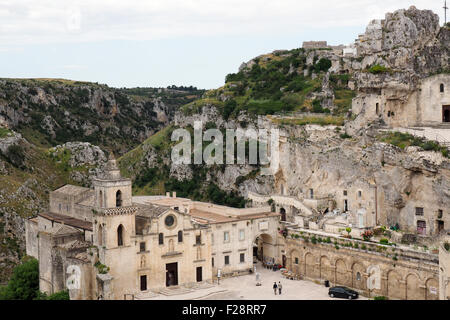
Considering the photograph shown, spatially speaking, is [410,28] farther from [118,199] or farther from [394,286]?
[118,199]

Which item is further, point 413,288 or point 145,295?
point 145,295

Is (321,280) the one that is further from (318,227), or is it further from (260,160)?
(260,160)

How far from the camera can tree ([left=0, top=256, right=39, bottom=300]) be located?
60.9 metres

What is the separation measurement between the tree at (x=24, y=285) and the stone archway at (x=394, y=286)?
32821 millimetres

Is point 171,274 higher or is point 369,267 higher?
point 369,267

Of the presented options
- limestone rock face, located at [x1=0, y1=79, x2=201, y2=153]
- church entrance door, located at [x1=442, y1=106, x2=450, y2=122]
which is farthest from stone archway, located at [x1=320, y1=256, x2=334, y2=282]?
limestone rock face, located at [x1=0, y1=79, x2=201, y2=153]

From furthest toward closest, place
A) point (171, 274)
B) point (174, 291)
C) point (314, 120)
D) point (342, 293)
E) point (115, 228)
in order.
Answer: point (314, 120) → point (171, 274) → point (174, 291) → point (342, 293) → point (115, 228)

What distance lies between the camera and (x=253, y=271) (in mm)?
61719

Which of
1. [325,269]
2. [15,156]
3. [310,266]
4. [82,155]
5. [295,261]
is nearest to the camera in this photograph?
[325,269]

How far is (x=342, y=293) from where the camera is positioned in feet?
172

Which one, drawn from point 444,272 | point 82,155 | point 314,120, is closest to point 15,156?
point 82,155

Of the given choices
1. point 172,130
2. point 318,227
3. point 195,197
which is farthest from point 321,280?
Result: point 172,130

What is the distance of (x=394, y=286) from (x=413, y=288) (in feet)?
6.25

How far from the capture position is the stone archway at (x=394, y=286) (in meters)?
50.5
